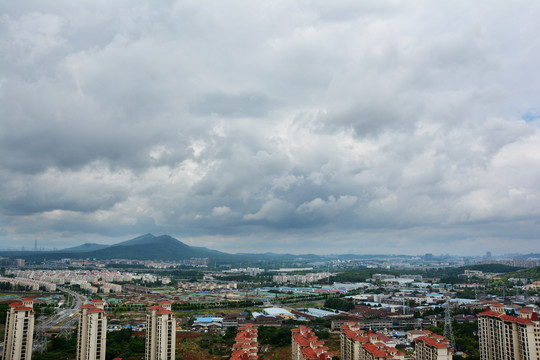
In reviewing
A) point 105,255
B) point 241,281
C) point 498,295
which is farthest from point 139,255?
point 498,295

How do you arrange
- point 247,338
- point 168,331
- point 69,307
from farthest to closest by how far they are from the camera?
point 69,307
point 247,338
point 168,331

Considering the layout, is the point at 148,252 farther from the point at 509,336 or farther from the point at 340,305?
the point at 509,336

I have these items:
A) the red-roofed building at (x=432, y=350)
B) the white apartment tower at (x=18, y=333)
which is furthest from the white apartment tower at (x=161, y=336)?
the red-roofed building at (x=432, y=350)

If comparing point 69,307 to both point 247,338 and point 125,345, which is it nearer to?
point 125,345

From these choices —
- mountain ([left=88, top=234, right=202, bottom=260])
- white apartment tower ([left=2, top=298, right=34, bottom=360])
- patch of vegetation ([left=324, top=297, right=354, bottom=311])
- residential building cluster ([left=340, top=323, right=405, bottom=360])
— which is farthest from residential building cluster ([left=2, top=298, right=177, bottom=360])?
mountain ([left=88, top=234, right=202, bottom=260])

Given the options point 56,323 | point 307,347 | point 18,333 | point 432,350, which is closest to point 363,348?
point 307,347

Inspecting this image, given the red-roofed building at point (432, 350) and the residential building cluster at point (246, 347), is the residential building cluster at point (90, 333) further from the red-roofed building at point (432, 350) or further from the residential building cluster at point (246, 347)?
the red-roofed building at point (432, 350)

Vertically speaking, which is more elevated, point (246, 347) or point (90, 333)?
Answer: point (90, 333)
